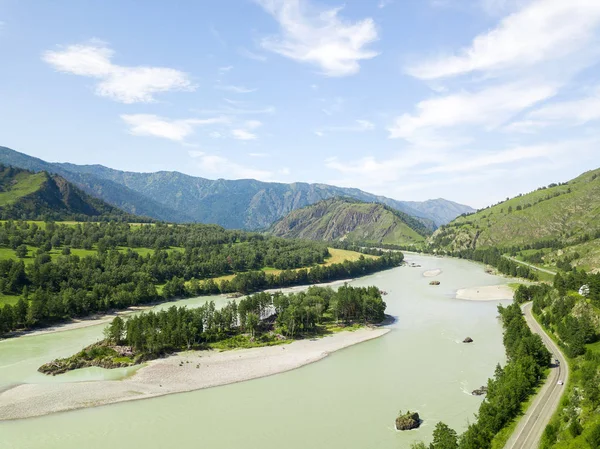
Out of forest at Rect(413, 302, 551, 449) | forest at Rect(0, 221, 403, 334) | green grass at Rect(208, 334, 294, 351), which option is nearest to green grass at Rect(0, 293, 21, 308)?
forest at Rect(0, 221, 403, 334)

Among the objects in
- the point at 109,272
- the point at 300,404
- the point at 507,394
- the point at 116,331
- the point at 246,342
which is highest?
the point at 109,272

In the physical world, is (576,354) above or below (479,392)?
above

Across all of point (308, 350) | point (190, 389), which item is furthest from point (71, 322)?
point (308, 350)

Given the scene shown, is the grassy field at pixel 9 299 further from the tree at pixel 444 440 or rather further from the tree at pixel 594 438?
the tree at pixel 594 438

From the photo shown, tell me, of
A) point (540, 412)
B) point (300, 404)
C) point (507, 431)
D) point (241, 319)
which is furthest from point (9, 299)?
point (540, 412)

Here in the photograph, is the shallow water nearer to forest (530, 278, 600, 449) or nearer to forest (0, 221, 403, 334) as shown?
forest (530, 278, 600, 449)

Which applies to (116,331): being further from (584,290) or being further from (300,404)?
(584,290)

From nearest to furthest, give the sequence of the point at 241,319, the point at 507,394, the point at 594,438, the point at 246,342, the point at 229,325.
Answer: the point at 594,438 → the point at 507,394 → the point at 246,342 → the point at 229,325 → the point at 241,319
